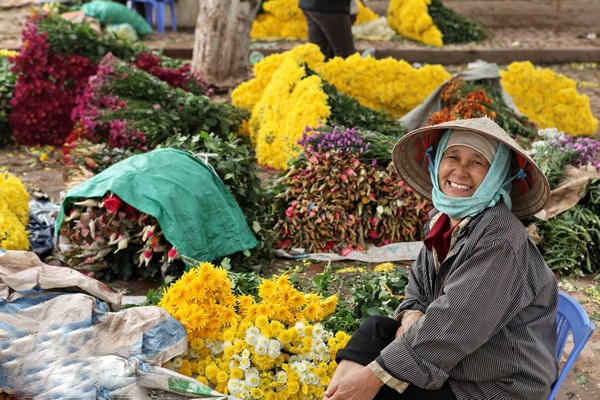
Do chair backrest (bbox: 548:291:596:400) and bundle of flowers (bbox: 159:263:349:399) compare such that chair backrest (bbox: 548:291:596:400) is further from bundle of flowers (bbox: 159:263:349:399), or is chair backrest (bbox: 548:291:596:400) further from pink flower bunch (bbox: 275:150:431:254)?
pink flower bunch (bbox: 275:150:431:254)

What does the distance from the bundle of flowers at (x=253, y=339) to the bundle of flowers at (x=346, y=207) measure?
1.62m

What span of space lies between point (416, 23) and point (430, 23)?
0.19 meters

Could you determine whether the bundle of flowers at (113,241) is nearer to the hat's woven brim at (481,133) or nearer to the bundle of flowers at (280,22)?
the hat's woven brim at (481,133)

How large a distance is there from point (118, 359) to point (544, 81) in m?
5.20

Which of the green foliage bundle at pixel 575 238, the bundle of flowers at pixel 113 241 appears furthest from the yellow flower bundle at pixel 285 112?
the green foliage bundle at pixel 575 238

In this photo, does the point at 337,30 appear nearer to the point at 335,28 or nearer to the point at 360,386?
the point at 335,28

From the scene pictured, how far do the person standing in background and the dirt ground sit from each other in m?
2.45

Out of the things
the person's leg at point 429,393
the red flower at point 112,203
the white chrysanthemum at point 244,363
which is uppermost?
the person's leg at point 429,393

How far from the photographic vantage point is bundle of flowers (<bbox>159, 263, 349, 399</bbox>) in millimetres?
2883

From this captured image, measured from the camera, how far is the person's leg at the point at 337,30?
22.1 ft

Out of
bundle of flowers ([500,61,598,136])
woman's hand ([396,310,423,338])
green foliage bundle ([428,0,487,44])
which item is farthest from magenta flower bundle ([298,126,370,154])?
green foliage bundle ([428,0,487,44])

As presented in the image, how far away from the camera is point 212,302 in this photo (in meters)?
3.01

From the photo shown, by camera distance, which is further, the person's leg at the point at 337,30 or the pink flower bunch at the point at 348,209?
the person's leg at the point at 337,30

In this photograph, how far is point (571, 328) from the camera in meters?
2.72
